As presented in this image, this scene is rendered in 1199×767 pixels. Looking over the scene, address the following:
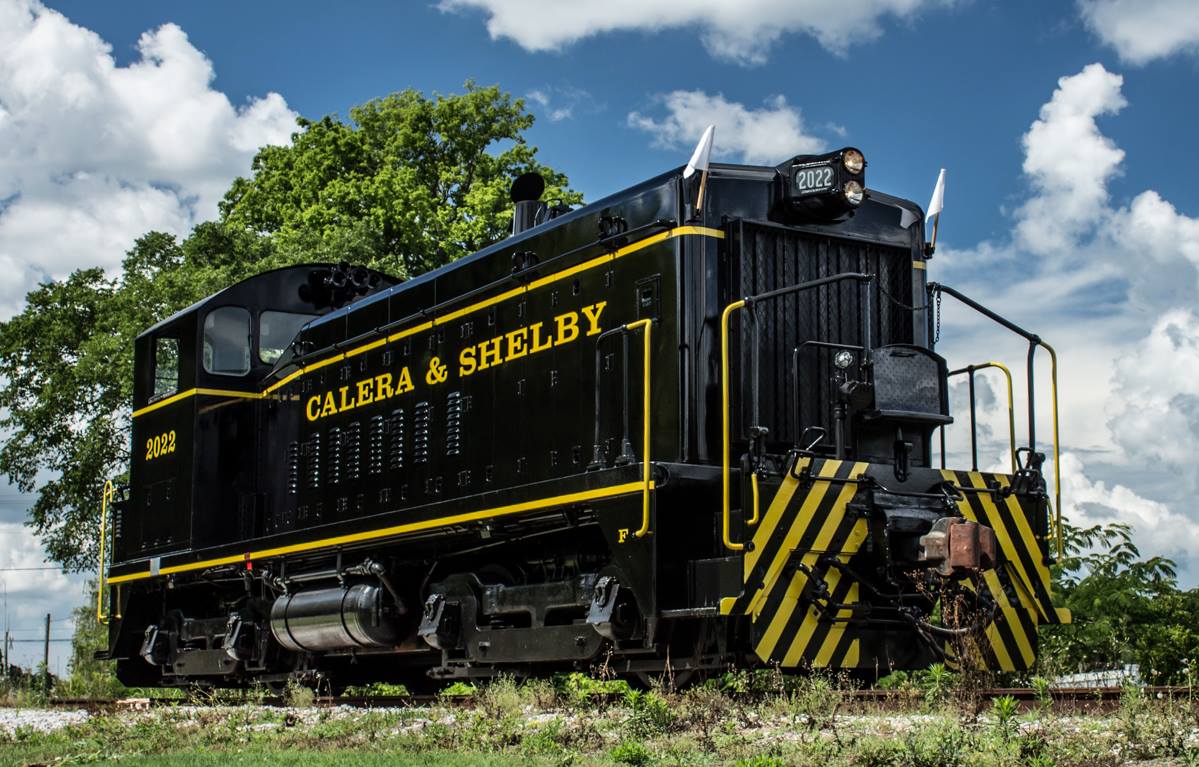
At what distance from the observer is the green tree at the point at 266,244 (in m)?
26.6

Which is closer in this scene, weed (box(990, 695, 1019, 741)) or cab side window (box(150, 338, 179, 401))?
weed (box(990, 695, 1019, 741))

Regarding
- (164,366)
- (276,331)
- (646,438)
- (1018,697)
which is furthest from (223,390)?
(1018,697)

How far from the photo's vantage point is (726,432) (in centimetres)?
812

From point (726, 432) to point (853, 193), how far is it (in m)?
2.07

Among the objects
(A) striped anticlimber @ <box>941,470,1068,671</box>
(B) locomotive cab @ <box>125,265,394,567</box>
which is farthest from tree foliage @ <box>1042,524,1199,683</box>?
(B) locomotive cab @ <box>125,265,394,567</box>

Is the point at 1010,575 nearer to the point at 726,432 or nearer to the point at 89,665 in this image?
the point at 726,432

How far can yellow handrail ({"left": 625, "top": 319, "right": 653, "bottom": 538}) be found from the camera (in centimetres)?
809

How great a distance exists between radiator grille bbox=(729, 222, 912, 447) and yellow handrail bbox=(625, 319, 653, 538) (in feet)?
2.12

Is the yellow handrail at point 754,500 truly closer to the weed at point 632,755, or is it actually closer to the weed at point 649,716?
the weed at point 649,716

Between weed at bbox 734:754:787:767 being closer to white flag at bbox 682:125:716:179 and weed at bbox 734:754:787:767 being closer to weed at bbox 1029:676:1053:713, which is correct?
weed at bbox 1029:676:1053:713

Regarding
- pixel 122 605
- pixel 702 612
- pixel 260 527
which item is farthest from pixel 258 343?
pixel 702 612

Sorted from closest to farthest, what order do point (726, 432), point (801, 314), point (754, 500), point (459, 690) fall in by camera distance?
point (754, 500), point (726, 432), point (801, 314), point (459, 690)

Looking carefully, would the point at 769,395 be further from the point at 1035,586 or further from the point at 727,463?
the point at 1035,586

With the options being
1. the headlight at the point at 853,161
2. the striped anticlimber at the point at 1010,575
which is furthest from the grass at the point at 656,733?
the headlight at the point at 853,161
